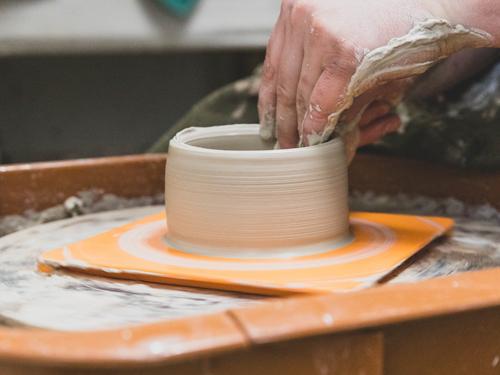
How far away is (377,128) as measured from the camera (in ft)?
4.28

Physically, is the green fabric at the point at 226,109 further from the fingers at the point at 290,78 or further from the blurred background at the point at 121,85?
the fingers at the point at 290,78

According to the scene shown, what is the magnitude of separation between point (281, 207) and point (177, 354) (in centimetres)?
43

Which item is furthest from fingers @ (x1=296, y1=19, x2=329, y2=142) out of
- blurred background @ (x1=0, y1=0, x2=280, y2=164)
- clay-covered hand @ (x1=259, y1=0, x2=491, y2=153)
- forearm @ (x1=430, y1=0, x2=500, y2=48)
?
blurred background @ (x1=0, y1=0, x2=280, y2=164)

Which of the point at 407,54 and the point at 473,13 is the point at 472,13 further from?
the point at 407,54

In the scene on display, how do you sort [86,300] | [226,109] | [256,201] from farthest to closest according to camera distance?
[226,109], [256,201], [86,300]

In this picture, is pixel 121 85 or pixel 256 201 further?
pixel 121 85

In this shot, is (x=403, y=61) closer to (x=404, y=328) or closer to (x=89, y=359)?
(x=404, y=328)

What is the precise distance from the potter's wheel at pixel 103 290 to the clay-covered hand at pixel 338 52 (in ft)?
0.80

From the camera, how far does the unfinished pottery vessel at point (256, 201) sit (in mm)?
989

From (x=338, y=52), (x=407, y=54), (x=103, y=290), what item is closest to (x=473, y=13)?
(x=407, y=54)

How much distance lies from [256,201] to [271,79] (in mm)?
227

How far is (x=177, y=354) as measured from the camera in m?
0.59

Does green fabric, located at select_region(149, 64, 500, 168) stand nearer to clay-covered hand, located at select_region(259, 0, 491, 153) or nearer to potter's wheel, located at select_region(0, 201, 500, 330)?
potter's wheel, located at select_region(0, 201, 500, 330)

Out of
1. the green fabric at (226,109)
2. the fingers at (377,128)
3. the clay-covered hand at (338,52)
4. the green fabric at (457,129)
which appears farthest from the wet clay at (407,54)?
the green fabric at (226,109)
